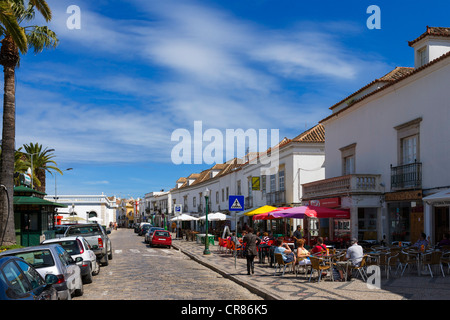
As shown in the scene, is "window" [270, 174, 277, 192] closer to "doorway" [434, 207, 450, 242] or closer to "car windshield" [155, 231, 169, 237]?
"car windshield" [155, 231, 169, 237]

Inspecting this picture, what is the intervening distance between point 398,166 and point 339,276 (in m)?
10.2

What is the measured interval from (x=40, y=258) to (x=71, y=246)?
470 cm

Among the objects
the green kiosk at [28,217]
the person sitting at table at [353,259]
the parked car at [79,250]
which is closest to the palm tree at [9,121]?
the green kiosk at [28,217]

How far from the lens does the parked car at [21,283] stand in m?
5.88

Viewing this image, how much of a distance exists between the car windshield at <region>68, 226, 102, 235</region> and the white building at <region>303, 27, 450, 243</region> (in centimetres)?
1263

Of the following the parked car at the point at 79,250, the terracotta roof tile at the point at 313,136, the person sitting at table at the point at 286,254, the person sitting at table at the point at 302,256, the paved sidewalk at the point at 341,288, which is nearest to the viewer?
the paved sidewalk at the point at 341,288

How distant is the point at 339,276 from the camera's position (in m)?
14.7

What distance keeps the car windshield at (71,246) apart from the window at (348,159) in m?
18.8

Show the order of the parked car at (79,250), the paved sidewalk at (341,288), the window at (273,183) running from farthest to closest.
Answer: the window at (273,183)
the parked car at (79,250)
the paved sidewalk at (341,288)

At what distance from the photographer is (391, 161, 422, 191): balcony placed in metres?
21.3

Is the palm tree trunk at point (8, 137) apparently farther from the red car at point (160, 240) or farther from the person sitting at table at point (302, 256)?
the red car at point (160, 240)
